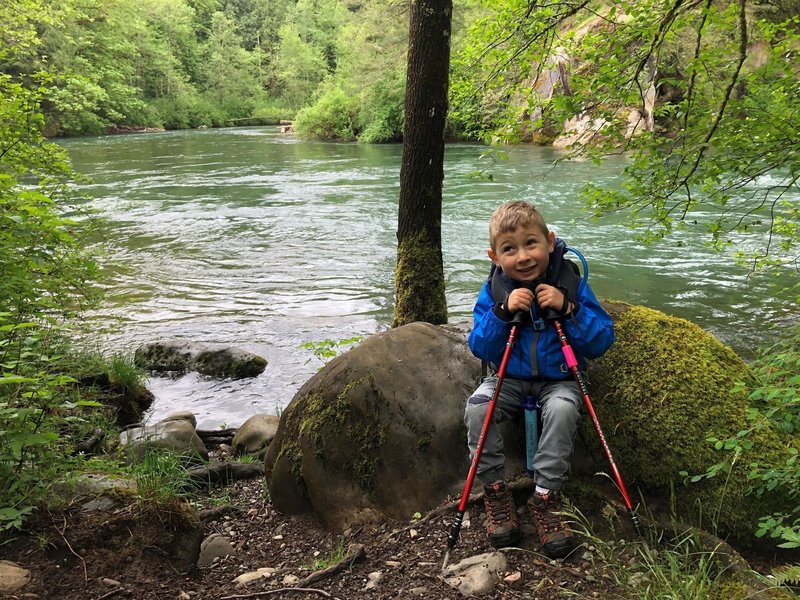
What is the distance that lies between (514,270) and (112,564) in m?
2.57

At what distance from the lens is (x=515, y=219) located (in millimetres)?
3072

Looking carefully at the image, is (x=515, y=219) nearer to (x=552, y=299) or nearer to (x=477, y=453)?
(x=552, y=299)

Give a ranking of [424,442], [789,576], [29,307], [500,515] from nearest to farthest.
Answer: [789,576]
[500,515]
[424,442]
[29,307]

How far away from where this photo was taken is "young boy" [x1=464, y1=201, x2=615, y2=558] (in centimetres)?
279

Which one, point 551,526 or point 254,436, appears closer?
point 551,526

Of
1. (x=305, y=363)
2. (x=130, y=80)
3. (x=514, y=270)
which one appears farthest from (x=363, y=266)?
(x=130, y=80)

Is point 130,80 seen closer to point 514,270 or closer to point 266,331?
point 266,331

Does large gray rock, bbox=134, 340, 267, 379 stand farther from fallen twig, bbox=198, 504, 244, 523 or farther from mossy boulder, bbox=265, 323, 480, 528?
mossy boulder, bbox=265, 323, 480, 528

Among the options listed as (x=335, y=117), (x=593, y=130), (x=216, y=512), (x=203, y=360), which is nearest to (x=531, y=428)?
(x=216, y=512)

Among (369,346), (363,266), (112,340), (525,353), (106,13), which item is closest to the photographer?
(525,353)

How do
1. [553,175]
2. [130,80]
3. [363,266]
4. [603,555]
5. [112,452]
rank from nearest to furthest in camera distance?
[603,555]
[112,452]
[363,266]
[553,175]
[130,80]

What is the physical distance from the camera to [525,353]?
120 inches

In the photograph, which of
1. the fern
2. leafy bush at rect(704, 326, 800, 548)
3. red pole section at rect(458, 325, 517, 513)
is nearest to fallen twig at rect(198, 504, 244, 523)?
red pole section at rect(458, 325, 517, 513)

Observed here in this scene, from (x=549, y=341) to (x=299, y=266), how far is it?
31.9 feet
